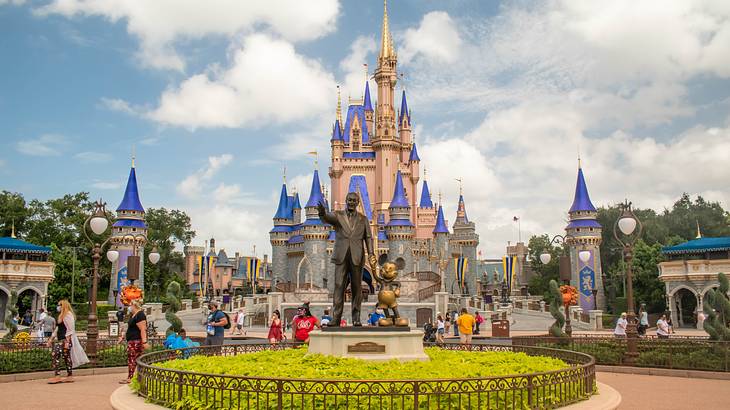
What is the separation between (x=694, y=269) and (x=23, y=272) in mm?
42888

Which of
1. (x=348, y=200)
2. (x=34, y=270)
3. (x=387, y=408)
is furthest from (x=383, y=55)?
(x=387, y=408)

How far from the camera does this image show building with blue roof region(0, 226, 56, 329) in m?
38.9

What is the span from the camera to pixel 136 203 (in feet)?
169

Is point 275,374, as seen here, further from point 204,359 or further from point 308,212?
point 308,212

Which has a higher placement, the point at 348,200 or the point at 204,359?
the point at 348,200

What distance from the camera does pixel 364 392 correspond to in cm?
647

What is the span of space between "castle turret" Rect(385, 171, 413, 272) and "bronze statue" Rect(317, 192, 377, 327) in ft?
150

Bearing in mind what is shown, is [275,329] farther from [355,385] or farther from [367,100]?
[367,100]

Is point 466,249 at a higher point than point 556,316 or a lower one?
higher

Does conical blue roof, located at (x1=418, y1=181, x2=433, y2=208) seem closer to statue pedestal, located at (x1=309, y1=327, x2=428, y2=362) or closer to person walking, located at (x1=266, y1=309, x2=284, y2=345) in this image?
person walking, located at (x1=266, y1=309, x2=284, y2=345)

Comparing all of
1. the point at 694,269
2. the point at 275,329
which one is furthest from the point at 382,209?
the point at 275,329

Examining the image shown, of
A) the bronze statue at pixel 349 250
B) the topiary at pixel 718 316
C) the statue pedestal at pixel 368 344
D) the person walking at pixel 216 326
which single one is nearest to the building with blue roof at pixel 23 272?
the person walking at pixel 216 326

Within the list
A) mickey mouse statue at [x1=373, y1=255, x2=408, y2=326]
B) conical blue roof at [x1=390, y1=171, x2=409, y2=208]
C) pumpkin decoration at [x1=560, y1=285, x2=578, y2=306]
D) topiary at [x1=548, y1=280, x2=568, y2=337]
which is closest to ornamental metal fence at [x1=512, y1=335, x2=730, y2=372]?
topiary at [x1=548, y1=280, x2=568, y2=337]

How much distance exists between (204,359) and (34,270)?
35.9 metres
